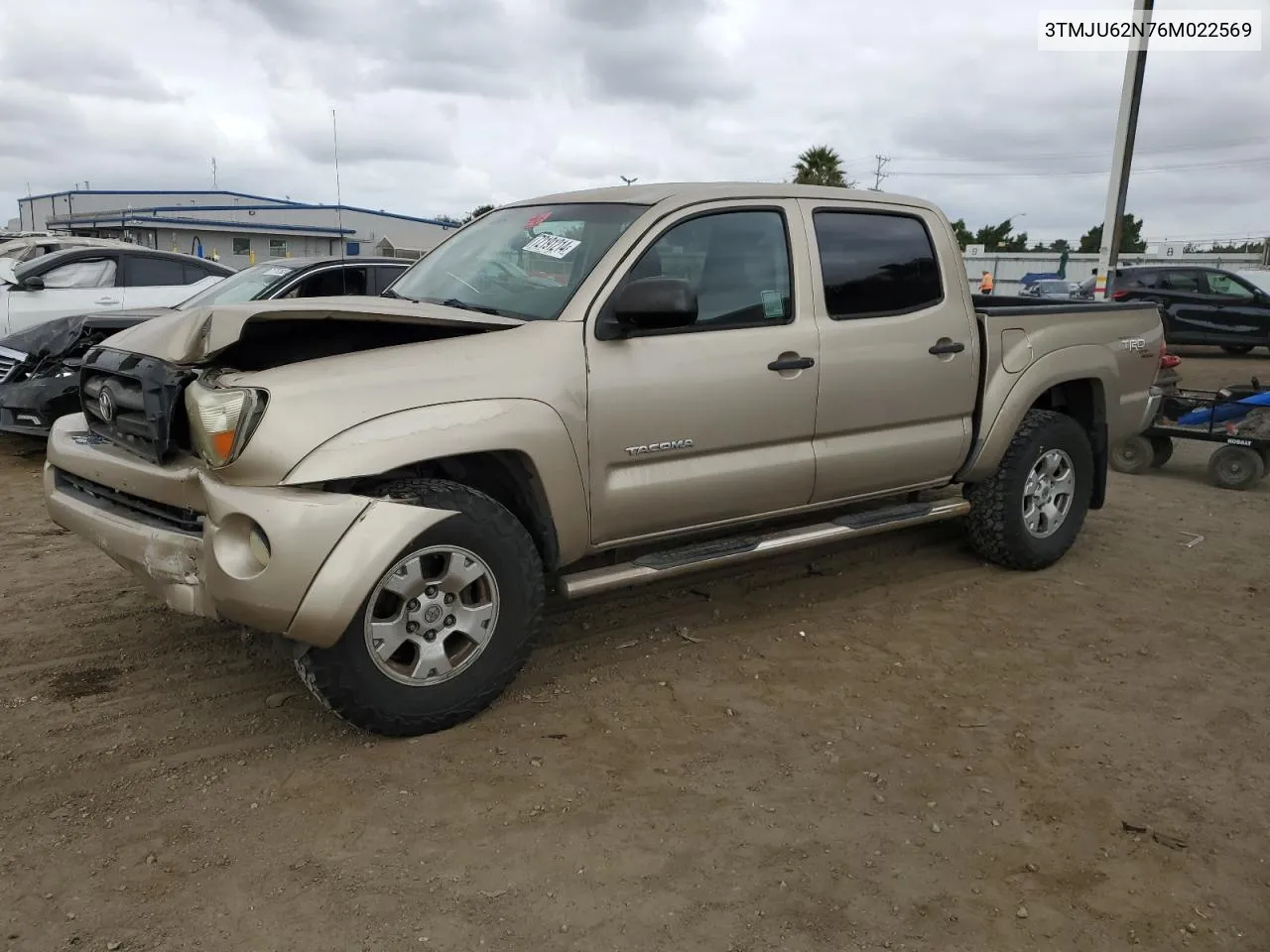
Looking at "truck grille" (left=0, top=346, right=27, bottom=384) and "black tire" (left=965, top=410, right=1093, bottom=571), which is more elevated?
"truck grille" (left=0, top=346, right=27, bottom=384)

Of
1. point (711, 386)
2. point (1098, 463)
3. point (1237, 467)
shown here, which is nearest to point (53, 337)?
point (711, 386)

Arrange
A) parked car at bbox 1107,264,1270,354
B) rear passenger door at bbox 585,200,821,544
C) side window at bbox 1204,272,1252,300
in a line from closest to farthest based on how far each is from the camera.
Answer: rear passenger door at bbox 585,200,821,544, parked car at bbox 1107,264,1270,354, side window at bbox 1204,272,1252,300

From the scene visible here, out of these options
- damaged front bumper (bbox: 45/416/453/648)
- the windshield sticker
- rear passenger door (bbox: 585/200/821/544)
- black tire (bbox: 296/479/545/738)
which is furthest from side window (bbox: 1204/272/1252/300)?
damaged front bumper (bbox: 45/416/453/648)

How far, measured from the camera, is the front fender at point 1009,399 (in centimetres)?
508

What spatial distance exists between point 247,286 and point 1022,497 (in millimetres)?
6008

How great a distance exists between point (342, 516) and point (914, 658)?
2.58 m

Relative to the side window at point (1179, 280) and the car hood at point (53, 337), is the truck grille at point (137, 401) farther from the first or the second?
the side window at point (1179, 280)

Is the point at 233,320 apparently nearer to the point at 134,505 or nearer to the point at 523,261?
the point at 134,505

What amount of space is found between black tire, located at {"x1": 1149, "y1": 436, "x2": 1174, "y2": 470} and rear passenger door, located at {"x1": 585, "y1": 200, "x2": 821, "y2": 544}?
559 centimetres

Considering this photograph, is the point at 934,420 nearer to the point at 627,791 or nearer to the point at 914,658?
the point at 914,658

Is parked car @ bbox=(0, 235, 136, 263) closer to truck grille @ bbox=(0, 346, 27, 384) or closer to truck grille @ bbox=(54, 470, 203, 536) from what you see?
truck grille @ bbox=(0, 346, 27, 384)

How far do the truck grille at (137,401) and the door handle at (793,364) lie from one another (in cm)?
222

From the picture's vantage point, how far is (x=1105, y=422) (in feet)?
18.8

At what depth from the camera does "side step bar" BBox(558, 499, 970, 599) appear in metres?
3.85
